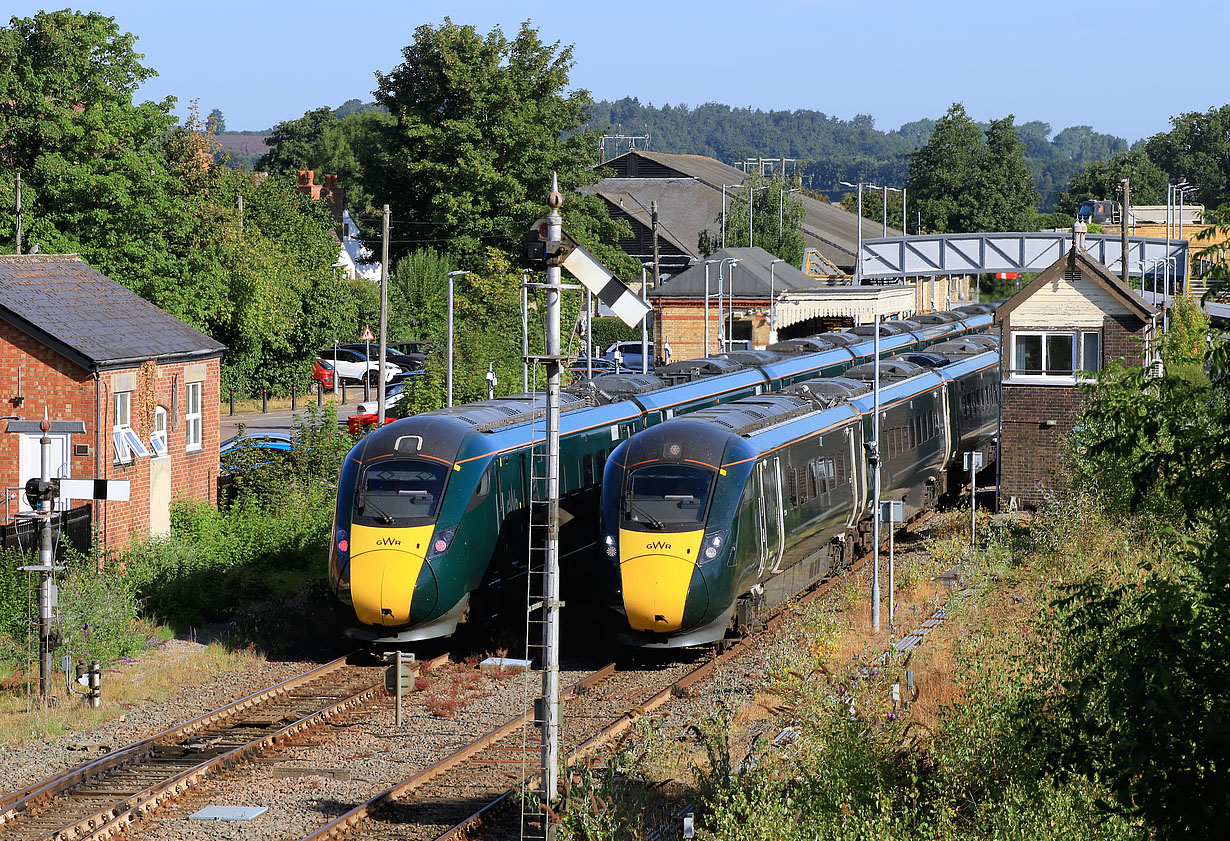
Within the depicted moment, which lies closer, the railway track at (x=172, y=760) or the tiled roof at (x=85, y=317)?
the railway track at (x=172, y=760)

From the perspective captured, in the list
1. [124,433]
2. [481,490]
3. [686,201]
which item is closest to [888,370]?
[481,490]

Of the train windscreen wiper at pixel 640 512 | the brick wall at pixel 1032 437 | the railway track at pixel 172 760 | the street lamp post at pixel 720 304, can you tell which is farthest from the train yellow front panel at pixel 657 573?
the street lamp post at pixel 720 304

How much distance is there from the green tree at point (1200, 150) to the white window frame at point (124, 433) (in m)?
130

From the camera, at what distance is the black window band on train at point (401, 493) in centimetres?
1739

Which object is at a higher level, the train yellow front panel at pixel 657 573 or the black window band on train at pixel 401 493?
the black window band on train at pixel 401 493

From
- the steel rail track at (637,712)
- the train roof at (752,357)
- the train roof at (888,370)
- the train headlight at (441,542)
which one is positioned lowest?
the steel rail track at (637,712)

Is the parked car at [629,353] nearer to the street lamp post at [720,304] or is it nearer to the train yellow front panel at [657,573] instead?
the street lamp post at [720,304]

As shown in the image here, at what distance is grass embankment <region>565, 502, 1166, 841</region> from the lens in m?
9.54

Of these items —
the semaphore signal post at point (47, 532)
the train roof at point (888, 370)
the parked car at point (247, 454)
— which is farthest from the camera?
the parked car at point (247, 454)

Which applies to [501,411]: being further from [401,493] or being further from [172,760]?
[172,760]

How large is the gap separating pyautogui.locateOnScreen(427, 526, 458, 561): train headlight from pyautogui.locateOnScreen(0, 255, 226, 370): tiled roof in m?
8.63

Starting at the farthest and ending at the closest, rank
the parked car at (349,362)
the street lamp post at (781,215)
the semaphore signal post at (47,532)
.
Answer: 1. the street lamp post at (781,215)
2. the parked car at (349,362)
3. the semaphore signal post at (47,532)

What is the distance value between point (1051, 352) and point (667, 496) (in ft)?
43.6

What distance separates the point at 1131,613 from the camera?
31.1 ft
